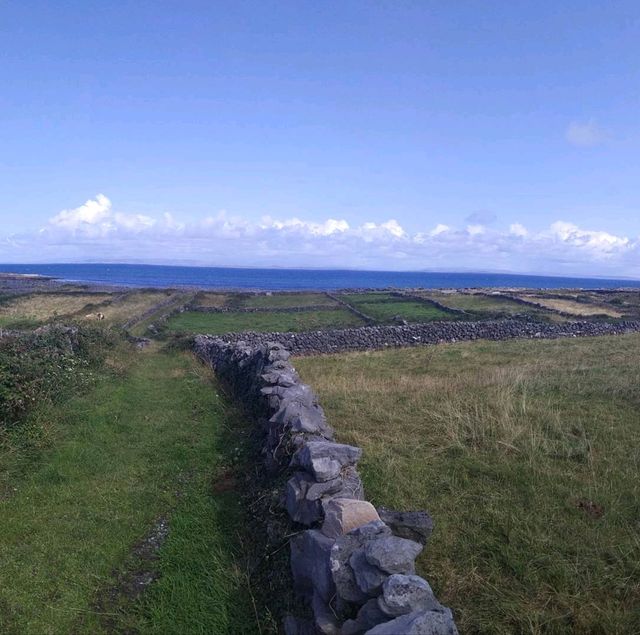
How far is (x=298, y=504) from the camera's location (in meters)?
6.21

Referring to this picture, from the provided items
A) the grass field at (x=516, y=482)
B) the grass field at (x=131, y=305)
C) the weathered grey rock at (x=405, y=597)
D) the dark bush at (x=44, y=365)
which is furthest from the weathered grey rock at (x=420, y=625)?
the grass field at (x=131, y=305)

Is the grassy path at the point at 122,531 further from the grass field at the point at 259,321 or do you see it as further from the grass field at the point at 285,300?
the grass field at the point at 285,300

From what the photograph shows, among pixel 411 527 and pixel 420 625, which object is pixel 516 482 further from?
pixel 420 625

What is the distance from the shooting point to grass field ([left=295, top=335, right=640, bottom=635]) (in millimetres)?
4930

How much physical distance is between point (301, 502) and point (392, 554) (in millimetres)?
1855

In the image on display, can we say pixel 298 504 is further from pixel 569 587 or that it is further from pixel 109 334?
pixel 109 334

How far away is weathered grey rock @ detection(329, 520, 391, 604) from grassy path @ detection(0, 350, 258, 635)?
127 centimetres

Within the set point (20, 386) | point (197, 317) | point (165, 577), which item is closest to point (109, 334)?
point (20, 386)

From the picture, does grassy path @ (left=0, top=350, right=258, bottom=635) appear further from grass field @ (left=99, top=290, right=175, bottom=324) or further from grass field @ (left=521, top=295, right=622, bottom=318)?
grass field @ (left=521, top=295, right=622, bottom=318)

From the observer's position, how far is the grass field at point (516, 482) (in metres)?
4.93

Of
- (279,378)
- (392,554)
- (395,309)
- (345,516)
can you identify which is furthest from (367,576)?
(395,309)

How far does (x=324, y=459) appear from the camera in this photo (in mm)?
6504

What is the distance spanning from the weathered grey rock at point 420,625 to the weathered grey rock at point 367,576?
529 mm

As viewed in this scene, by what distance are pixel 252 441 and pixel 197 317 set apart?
3389cm
